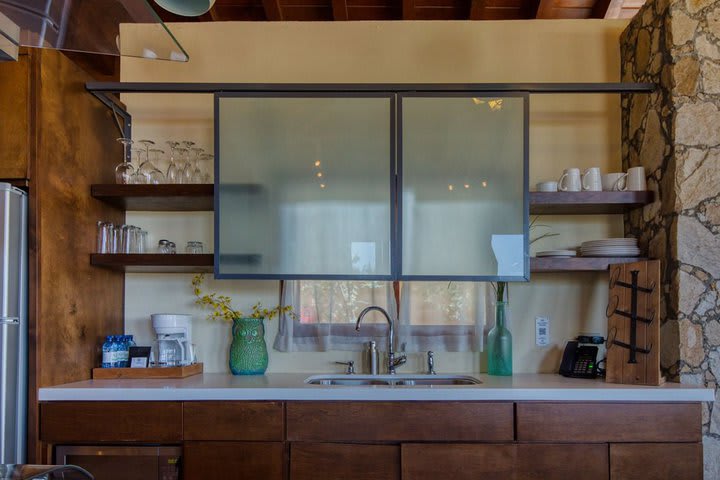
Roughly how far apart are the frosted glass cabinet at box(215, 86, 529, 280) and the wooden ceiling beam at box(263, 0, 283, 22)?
2.14ft

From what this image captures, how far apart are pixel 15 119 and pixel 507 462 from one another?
2341 millimetres

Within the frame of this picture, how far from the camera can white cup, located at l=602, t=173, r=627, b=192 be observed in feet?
9.18

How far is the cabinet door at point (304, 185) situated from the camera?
273cm

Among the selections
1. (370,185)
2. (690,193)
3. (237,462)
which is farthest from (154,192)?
(690,193)

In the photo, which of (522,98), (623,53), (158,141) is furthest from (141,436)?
(623,53)

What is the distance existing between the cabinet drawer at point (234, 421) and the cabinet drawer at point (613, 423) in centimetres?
96

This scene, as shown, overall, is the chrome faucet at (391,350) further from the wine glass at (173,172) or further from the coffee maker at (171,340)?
the wine glass at (173,172)

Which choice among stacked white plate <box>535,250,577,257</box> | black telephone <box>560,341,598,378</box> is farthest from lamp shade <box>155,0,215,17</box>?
black telephone <box>560,341,598,378</box>

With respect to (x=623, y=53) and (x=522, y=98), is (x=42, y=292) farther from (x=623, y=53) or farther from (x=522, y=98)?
(x=623, y=53)

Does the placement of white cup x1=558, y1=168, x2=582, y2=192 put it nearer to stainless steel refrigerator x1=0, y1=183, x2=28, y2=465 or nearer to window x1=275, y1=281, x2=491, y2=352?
window x1=275, y1=281, x2=491, y2=352

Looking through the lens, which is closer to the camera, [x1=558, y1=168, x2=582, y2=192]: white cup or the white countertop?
the white countertop

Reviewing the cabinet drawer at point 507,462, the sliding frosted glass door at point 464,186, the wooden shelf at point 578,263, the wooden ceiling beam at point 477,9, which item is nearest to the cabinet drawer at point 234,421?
the cabinet drawer at point 507,462

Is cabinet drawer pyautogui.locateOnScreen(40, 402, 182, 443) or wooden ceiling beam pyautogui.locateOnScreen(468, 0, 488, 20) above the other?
wooden ceiling beam pyautogui.locateOnScreen(468, 0, 488, 20)

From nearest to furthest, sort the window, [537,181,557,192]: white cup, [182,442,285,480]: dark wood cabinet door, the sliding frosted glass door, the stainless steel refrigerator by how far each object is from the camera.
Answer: the stainless steel refrigerator < [182,442,285,480]: dark wood cabinet door < the sliding frosted glass door < [537,181,557,192]: white cup < the window
